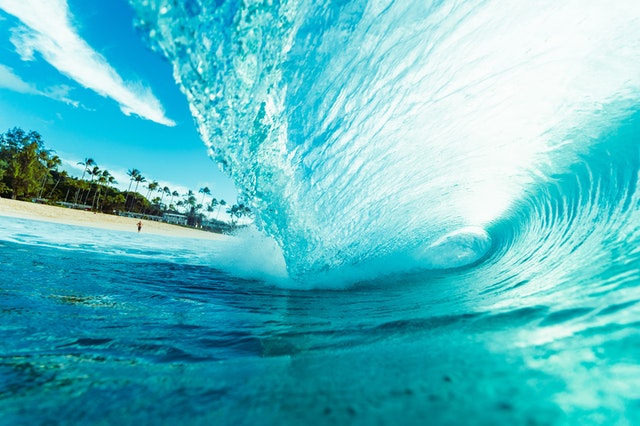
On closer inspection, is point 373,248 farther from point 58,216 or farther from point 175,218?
point 175,218

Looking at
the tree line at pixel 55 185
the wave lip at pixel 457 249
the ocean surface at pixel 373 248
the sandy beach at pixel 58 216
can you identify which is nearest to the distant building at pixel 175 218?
the tree line at pixel 55 185

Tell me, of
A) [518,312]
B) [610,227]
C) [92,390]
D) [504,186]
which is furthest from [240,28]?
[504,186]

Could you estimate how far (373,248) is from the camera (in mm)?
7586

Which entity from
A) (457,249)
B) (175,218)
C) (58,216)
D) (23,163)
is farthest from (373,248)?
(175,218)

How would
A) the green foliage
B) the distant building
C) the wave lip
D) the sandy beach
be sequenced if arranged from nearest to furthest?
the wave lip, the sandy beach, the green foliage, the distant building

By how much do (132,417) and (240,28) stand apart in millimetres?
3342

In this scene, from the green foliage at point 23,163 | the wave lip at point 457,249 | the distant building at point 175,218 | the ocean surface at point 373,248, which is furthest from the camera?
the distant building at point 175,218

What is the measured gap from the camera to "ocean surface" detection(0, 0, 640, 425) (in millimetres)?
1471

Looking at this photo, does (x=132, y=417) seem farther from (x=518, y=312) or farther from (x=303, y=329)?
(x=518, y=312)

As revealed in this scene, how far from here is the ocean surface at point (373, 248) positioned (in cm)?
147

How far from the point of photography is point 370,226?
22.7 ft

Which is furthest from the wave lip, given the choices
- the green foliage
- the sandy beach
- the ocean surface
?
the green foliage

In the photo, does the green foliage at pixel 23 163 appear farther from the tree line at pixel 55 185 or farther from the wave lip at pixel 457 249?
the wave lip at pixel 457 249

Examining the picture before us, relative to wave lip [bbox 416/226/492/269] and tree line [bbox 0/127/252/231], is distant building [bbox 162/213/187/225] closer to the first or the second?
tree line [bbox 0/127/252/231]
